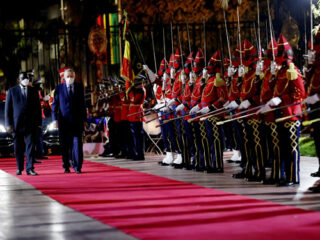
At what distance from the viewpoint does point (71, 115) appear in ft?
36.3

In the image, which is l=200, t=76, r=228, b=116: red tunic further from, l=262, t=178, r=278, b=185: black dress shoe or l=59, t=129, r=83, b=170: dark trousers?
l=59, t=129, r=83, b=170: dark trousers

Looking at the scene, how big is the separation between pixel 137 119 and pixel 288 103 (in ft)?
21.0

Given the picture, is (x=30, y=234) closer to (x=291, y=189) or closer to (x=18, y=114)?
(x=291, y=189)

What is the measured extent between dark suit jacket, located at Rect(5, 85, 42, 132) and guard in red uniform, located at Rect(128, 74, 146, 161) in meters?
3.38

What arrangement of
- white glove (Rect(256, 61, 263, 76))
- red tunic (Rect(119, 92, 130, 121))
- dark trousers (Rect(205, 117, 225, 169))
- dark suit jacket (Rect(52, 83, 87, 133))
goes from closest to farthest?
white glove (Rect(256, 61, 263, 76))
dark trousers (Rect(205, 117, 225, 169))
dark suit jacket (Rect(52, 83, 87, 133))
red tunic (Rect(119, 92, 130, 121))

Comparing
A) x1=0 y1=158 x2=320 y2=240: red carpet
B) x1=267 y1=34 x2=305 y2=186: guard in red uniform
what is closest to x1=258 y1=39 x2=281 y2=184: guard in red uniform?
x1=267 y1=34 x2=305 y2=186: guard in red uniform

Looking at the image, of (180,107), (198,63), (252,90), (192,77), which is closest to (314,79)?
(252,90)

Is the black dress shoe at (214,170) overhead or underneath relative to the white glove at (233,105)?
underneath

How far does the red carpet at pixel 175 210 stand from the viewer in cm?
550

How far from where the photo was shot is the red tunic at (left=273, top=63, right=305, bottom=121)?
8141mm

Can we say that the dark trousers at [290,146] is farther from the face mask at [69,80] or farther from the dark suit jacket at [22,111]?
the dark suit jacket at [22,111]

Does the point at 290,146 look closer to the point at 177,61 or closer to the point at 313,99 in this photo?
the point at 313,99

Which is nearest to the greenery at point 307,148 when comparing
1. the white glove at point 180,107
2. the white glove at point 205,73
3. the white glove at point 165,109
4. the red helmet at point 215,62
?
the white glove at point 165,109

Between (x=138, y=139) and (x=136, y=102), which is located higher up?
(x=136, y=102)
